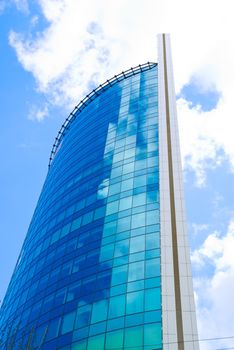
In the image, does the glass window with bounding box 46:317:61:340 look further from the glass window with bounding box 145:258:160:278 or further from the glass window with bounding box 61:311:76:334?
the glass window with bounding box 145:258:160:278

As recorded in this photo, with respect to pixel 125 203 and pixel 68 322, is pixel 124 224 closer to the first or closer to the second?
pixel 125 203

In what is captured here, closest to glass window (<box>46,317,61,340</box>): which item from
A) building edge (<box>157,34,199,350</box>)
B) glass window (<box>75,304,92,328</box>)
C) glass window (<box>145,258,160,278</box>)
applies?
glass window (<box>75,304,92,328</box>)

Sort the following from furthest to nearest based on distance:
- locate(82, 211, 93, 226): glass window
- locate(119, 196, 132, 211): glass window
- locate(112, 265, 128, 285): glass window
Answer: locate(82, 211, 93, 226): glass window < locate(119, 196, 132, 211): glass window < locate(112, 265, 128, 285): glass window

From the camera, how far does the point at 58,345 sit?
35.4 metres

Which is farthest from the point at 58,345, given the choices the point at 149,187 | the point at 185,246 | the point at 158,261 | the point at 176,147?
the point at 176,147

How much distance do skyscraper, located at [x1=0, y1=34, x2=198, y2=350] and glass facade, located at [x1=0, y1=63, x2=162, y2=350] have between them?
11 cm

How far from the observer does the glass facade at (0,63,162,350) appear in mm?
33750

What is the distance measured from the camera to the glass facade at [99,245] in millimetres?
33750

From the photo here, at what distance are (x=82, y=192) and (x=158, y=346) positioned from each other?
2382 centimetres

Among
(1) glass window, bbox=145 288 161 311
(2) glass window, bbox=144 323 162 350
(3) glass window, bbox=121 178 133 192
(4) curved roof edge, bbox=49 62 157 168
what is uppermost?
(4) curved roof edge, bbox=49 62 157 168

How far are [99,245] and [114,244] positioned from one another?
77.1 inches

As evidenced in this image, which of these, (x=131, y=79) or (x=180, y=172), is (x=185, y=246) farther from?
(x=131, y=79)

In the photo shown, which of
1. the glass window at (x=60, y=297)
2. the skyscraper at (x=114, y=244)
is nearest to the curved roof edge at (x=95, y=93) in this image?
the skyscraper at (x=114, y=244)

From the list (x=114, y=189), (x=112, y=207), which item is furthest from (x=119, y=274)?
(x=114, y=189)
